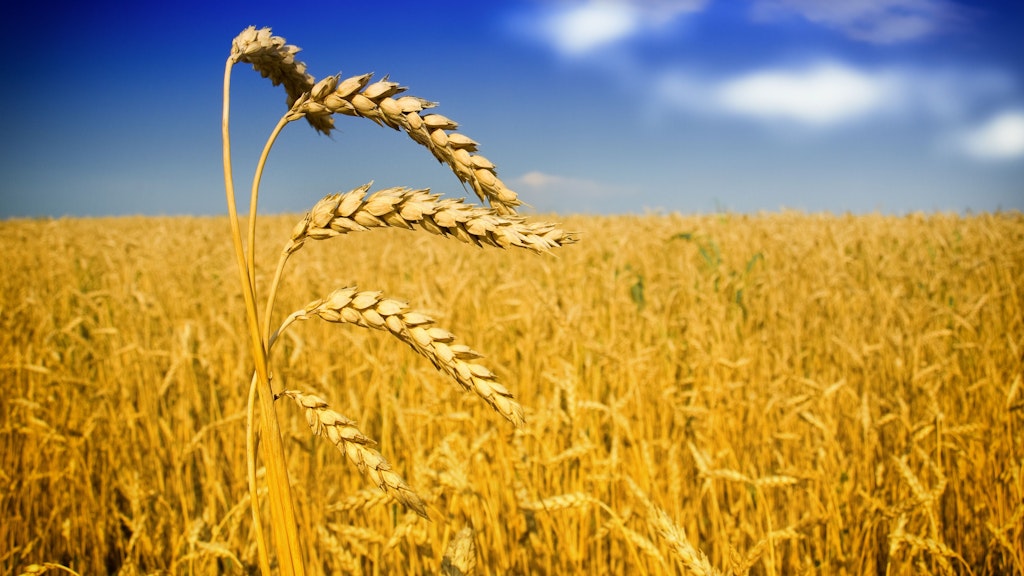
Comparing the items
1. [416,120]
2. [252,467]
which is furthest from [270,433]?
[416,120]

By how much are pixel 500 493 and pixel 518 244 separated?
1798 millimetres

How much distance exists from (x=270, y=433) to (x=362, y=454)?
13 centimetres

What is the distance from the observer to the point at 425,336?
562 millimetres

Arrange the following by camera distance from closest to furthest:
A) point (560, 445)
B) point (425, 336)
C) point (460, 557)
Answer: point (425, 336)
point (460, 557)
point (560, 445)

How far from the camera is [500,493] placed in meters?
2.15

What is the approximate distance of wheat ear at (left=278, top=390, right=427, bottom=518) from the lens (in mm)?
560

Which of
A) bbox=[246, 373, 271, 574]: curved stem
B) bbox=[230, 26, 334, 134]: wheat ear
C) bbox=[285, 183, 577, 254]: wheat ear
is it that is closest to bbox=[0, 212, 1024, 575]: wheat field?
bbox=[246, 373, 271, 574]: curved stem

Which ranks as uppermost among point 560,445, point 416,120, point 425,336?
point 416,120

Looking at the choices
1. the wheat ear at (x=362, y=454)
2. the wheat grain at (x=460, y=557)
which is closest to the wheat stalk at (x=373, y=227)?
the wheat ear at (x=362, y=454)

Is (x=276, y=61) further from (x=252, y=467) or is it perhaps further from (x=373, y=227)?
(x=252, y=467)

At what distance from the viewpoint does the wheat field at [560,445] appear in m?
1.72

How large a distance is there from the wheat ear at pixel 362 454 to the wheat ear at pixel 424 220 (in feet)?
0.59

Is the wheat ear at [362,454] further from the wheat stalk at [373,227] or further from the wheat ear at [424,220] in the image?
the wheat ear at [424,220]

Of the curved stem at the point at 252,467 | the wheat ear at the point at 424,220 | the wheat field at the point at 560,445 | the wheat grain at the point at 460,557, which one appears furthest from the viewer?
the wheat field at the point at 560,445
